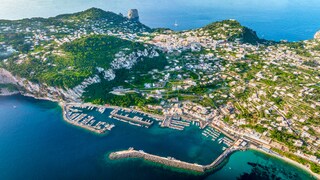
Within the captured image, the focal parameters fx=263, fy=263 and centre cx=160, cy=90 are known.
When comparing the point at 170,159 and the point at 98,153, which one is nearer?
the point at 170,159

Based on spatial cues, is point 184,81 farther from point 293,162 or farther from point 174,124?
point 293,162

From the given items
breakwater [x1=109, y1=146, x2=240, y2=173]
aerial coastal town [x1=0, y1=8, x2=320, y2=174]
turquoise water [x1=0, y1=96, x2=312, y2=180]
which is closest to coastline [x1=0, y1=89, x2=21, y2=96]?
aerial coastal town [x1=0, y1=8, x2=320, y2=174]

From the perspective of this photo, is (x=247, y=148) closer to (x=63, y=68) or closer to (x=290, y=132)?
(x=290, y=132)

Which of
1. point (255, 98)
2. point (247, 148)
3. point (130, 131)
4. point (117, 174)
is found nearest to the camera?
point (117, 174)

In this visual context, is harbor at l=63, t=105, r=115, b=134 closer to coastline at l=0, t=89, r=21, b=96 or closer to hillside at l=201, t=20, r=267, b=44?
coastline at l=0, t=89, r=21, b=96

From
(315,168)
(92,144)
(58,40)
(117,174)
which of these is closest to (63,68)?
(58,40)

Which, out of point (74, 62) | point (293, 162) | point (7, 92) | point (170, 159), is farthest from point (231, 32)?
point (7, 92)
